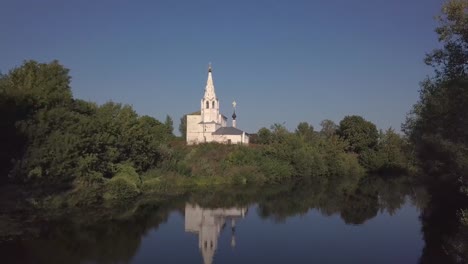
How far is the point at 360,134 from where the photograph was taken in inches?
3302

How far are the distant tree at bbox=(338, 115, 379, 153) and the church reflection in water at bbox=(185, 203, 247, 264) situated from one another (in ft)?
171

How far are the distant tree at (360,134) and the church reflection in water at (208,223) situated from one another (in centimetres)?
5205

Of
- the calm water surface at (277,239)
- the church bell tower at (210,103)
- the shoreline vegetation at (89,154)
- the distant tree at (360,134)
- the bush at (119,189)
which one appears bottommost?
the calm water surface at (277,239)

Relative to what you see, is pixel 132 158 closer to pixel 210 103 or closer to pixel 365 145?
pixel 210 103

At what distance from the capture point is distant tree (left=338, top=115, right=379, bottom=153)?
83438mm

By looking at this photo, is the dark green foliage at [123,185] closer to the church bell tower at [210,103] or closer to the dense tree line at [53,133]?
the dense tree line at [53,133]

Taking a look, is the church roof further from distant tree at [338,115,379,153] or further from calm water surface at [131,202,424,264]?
calm water surface at [131,202,424,264]

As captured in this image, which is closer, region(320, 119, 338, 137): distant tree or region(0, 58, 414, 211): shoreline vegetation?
region(0, 58, 414, 211): shoreline vegetation

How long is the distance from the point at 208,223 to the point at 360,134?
5914 centimetres

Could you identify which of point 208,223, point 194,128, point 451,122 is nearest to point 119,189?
point 208,223

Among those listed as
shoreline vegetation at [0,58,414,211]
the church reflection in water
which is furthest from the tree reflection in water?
shoreline vegetation at [0,58,414,211]

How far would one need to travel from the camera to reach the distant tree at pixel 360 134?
83.4m

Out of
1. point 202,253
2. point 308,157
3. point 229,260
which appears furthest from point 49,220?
point 308,157

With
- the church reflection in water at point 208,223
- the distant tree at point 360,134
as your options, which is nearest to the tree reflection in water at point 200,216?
the church reflection in water at point 208,223
